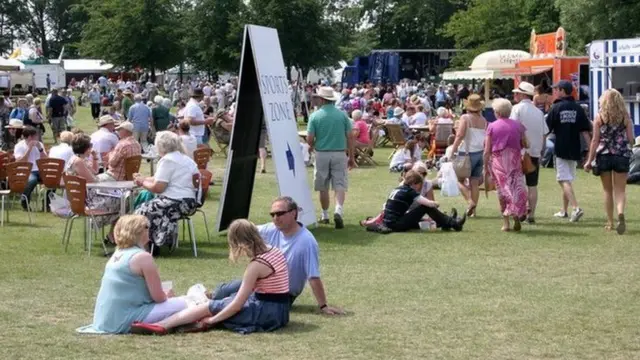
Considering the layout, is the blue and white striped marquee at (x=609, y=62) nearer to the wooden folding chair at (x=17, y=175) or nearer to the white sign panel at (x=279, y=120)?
the white sign panel at (x=279, y=120)

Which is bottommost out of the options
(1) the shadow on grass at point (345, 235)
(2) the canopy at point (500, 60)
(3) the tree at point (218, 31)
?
(1) the shadow on grass at point (345, 235)

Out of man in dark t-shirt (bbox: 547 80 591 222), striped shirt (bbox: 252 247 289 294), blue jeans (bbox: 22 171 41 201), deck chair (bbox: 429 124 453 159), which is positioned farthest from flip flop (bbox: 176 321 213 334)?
deck chair (bbox: 429 124 453 159)

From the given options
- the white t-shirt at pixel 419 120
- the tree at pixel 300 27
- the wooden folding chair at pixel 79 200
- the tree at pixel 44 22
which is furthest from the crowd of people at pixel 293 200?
the tree at pixel 44 22

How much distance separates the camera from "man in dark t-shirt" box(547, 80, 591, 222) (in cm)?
1337

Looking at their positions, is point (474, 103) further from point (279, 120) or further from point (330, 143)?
point (279, 120)

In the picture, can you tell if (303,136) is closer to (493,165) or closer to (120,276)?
(493,165)

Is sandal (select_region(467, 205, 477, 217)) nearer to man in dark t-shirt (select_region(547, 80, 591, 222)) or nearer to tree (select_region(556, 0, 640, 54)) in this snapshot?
man in dark t-shirt (select_region(547, 80, 591, 222))

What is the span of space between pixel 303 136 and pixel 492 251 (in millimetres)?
10467

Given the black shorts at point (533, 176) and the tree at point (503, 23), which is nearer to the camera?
the black shorts at point (533, 176)

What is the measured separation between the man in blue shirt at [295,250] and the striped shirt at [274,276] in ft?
1.45

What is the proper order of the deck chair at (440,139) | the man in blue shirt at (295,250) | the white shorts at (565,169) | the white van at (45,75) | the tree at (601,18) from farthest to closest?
the white van at (45,75)
the tree at (601,18)
the deck chair at (440,139)
the white shorts at (565,169)
the man in blue shirt at (295,250)

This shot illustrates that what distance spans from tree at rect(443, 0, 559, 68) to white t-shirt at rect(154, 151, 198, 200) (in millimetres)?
45088

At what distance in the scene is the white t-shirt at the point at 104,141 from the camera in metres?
15.3

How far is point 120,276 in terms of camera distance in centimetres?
748
